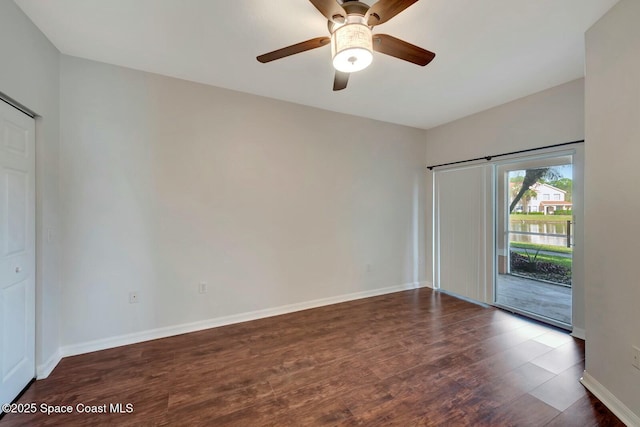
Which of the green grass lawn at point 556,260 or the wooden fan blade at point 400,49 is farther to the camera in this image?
the green grass lawn at point 556,260

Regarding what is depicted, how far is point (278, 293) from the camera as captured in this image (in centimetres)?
328

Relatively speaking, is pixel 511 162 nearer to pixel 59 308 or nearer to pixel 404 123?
pixel 404 123

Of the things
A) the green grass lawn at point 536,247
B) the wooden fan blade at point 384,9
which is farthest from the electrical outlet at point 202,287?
the green grass lawn at point 536,247

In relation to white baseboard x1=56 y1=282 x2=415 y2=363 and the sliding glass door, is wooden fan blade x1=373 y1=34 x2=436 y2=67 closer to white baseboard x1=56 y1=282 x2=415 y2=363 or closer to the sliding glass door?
the sliding glass door

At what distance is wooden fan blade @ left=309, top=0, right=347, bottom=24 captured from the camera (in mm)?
1346

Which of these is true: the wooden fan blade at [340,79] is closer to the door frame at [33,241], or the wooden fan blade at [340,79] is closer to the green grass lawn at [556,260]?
the door frame at [33,241]

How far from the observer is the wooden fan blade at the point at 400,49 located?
61.8 inches

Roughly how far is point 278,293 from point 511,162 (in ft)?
11.3

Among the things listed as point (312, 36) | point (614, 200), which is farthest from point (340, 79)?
point (614, 200)

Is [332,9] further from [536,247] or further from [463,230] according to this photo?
[536,247]

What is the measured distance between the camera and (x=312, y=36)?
6.68ft

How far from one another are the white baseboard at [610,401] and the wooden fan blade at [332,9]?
2.95 m

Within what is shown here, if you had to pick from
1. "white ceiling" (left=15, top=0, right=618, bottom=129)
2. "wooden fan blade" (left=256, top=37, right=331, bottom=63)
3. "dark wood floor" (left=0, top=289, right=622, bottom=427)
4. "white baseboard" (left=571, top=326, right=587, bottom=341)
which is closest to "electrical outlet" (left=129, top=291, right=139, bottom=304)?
"dark wood floor" (left=0, top=289, right=622, bottom=427)

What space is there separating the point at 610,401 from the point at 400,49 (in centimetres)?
274
